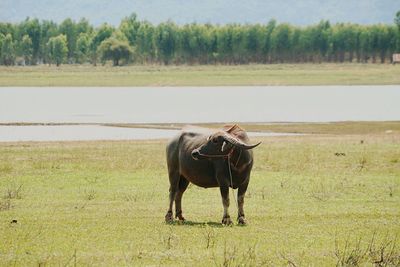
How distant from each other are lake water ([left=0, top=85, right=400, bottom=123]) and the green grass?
3041 cm

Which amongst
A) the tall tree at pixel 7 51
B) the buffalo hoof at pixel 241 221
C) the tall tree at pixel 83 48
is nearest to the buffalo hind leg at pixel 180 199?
the buffalo hoof at pixel 241 221

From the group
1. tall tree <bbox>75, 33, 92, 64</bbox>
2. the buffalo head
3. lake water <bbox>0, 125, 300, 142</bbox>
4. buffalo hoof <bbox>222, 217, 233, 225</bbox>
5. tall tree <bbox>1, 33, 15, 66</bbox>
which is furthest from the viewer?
tall tree <bbox>75, 33, 92, 64</bbox>

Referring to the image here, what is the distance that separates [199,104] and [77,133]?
3146 centimetres

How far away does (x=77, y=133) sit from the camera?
165 ft

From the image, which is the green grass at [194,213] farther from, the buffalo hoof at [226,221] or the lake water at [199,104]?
the lake water at [199,104]

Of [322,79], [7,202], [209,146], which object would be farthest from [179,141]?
[322,79]

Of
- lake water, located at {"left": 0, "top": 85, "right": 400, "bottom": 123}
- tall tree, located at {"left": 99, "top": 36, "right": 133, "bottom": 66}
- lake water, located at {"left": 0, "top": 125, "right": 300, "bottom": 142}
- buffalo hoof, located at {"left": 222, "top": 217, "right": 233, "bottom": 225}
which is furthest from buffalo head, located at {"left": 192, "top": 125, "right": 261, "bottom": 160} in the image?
tall tree, located at {"left": 99, "top": 36, "right": 133, "bottom": 66}

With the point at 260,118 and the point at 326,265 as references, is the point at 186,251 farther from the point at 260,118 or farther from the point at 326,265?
the point at 260,118

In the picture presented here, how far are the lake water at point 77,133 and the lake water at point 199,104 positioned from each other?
22.6ft

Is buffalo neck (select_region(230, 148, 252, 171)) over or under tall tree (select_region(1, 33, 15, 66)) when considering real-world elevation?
over

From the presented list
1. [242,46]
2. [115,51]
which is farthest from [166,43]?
[115,51]

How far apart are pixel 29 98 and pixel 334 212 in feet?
241

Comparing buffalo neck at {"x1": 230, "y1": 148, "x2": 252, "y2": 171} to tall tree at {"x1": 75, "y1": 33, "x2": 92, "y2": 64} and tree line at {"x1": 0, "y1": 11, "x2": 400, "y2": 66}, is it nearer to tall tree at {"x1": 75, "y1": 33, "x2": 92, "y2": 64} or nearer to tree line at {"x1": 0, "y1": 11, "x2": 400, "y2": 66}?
tree line at {"x1": 0, "y1": 11, "x2": 400, "y2": 66}

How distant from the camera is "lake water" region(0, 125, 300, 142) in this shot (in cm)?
4628
